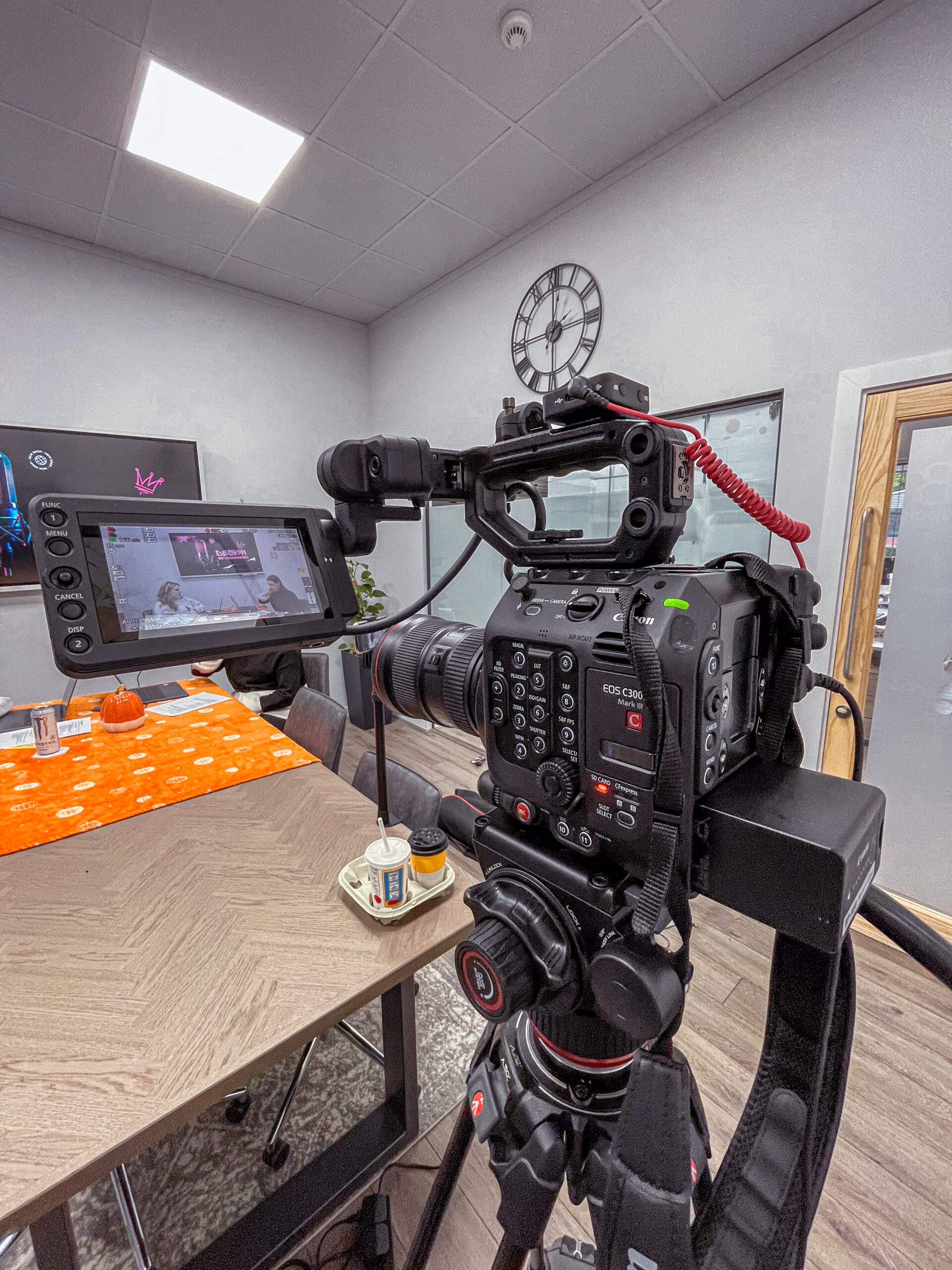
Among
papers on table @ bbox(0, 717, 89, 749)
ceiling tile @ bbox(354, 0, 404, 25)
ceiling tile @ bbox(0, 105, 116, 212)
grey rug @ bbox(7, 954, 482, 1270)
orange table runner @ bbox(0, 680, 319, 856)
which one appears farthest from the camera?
ceiling tile @ bbox(0, 105, 116, 212)

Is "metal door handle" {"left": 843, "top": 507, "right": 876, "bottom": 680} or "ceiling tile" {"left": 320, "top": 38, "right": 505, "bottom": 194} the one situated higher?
"ceiling tile" {"left": 320, "top": 38, "right": 505, "bottom": 194}

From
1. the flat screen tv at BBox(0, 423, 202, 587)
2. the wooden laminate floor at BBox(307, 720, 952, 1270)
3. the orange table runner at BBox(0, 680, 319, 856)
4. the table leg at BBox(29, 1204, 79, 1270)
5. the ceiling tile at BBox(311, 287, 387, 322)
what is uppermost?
the ceiling tile at BBox(311, 287, 387, 322)

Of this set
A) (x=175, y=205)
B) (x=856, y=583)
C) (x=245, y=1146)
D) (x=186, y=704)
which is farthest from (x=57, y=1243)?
(x=175, y=205)

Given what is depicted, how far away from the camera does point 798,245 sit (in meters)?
1.71

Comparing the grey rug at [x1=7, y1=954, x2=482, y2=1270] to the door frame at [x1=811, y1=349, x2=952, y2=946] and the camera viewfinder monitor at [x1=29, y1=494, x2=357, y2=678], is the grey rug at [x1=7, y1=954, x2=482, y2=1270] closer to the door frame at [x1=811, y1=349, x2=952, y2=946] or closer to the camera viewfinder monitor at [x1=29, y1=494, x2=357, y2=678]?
the camera viewfinder monitor at [x1=29, y1=494, x2=357, y2=678]

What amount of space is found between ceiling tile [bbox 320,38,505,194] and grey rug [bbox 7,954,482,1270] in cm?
283

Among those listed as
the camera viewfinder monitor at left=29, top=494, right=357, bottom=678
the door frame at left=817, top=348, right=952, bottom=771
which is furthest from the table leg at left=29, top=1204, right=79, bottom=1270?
the door frame at left=817, top=348, right=952, bottom=771

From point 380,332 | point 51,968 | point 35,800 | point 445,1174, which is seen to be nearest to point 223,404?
point 380,332

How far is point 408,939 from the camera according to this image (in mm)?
831

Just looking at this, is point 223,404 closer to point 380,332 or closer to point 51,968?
point 380,332

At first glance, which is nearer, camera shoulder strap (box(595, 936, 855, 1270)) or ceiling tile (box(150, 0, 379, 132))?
camera shoulder strap (box(595, 936, 855, 1270))

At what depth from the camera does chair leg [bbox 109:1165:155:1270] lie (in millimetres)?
872

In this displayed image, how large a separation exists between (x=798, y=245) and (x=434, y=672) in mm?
2007

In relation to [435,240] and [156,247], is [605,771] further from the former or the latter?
[156,247]
